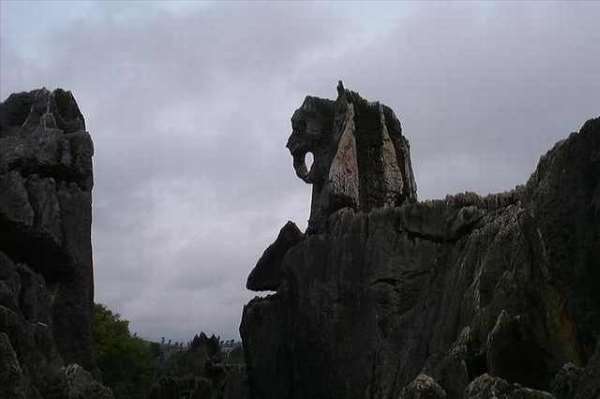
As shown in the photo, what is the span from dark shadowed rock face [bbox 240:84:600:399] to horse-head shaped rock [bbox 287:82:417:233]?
15 centimetres

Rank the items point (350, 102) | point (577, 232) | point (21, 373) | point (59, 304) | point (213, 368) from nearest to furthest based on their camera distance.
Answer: point (577, 232), point (21, 373), point (59, 304), point (350, 102), point (213, 368)

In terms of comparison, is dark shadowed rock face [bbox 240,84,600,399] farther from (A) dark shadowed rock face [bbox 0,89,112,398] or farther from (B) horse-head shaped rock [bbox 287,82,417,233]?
(A) dark shadowed rock face [bbox 0,89,112,398]

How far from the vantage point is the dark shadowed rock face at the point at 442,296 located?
1216 cm

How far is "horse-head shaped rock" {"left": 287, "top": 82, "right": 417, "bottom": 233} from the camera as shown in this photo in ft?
97.9

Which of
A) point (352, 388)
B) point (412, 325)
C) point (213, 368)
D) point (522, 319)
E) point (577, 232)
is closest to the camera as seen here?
point (577, 232)

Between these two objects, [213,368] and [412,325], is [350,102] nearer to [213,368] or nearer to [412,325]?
[412,325]

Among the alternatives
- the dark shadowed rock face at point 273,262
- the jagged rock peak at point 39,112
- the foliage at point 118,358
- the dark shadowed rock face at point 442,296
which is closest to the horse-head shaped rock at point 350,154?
the dark shadowed rock face at point 442,296

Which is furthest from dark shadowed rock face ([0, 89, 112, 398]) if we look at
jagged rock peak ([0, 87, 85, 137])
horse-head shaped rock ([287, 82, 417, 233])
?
horse-head shaped rock ([287, 82, 417, 233])

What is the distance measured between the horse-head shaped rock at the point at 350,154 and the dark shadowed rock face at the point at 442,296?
150 millimetres

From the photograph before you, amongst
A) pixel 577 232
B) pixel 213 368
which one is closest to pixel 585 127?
pixel 577 232

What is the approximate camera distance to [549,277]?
12562mm

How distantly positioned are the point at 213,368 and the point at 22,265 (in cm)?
1562

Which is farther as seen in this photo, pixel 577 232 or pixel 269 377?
pixel 269 377

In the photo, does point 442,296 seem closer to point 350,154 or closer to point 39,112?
point 350,154
